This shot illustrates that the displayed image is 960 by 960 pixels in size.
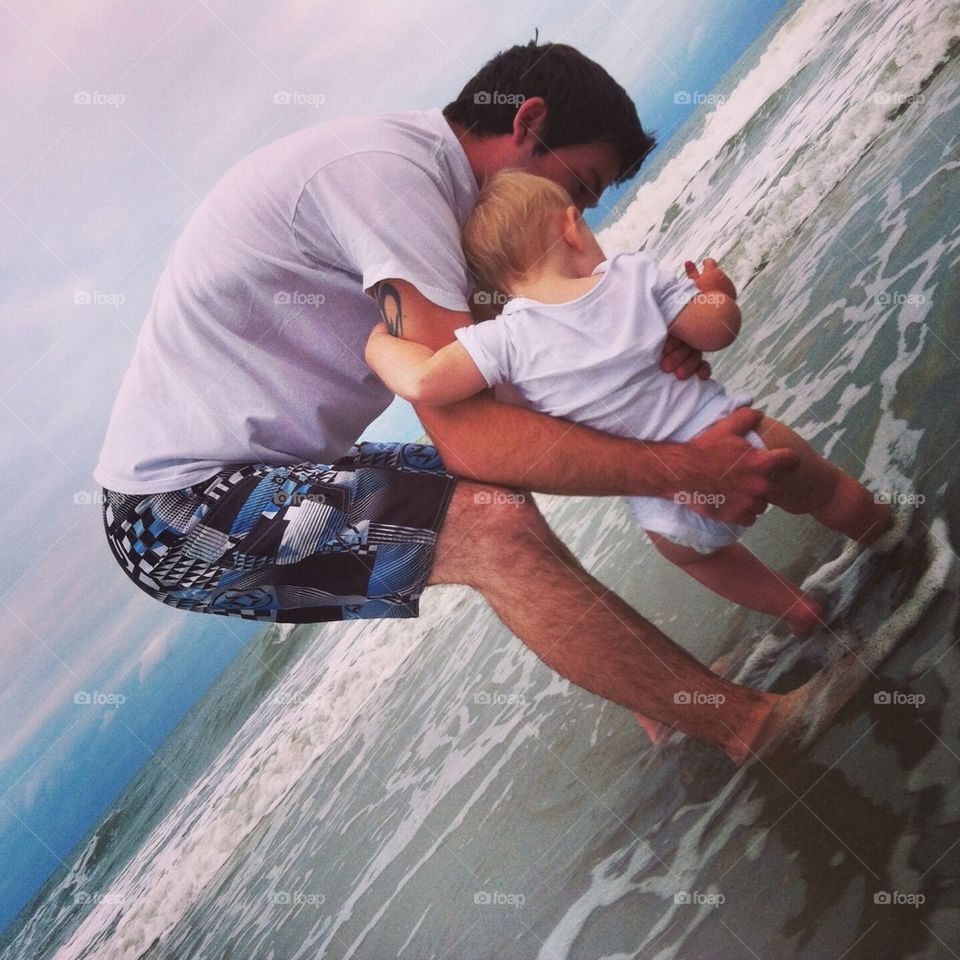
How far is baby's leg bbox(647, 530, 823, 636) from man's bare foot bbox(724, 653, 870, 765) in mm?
118

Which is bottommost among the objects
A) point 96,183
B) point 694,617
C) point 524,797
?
point 524,797

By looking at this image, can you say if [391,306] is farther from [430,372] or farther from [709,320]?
[709,320]

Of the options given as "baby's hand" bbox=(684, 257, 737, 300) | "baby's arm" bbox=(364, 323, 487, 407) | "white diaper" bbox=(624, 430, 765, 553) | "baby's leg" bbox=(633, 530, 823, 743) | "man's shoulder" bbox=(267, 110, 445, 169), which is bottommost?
"baby's leg" bbox=(633, 530, 823, 743)

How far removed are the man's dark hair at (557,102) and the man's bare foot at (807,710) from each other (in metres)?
0.82

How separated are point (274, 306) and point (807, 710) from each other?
0.93 m

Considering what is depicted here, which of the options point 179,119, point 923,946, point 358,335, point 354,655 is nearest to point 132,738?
point 354,655

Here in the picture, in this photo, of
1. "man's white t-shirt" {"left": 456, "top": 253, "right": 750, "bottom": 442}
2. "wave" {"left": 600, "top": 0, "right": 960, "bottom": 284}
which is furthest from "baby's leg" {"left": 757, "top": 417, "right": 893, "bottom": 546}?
"wave" {"left": 600, "top": 0, "right": 960, "bottom": 284}

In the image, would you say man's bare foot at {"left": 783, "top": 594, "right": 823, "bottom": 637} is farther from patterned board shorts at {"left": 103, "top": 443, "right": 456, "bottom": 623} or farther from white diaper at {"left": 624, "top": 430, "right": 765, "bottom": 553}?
patterned board shorts at {"left": 103, "top": 443, "right": 456, "bottom": 623}

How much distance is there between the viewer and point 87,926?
2035mm

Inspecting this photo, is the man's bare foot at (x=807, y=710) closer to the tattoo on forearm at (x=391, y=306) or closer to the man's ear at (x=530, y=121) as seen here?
the tattoo on forearm at (x=391, y=306)

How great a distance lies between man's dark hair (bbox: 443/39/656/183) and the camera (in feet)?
4.96

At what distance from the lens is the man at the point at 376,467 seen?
1344 millimetres

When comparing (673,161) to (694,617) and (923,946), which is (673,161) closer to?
(694,617)

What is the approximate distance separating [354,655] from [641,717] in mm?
751
